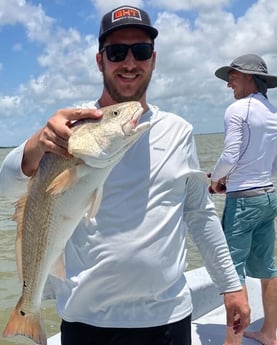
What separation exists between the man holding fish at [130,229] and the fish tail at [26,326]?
1 cm

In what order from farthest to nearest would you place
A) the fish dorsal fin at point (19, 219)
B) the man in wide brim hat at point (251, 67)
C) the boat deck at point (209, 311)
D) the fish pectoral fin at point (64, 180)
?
the boat deck at point (209, 311) < the man in wide brim hat at point (251, 67) < the fish dorsal fin at point (19, 219) < the fish pectoral fin at point (64, 180)

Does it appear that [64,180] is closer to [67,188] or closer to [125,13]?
[67,188]

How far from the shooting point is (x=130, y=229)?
249 centimetres

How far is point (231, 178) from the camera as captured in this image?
443cm

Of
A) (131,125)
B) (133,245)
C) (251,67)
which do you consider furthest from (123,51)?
(251,67)

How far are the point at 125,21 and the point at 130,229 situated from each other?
107 cm

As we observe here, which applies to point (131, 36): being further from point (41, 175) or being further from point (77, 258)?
point (77, 258)

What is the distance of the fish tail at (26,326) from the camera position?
2.41m

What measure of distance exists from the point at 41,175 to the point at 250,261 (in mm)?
2927

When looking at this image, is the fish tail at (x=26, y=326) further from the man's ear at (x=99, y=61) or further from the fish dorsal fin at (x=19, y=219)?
the man's ear at (x=99, y=61)

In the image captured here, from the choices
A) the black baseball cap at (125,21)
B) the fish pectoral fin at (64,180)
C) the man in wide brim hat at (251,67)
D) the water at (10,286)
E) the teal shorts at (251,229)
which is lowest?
the water at (10,286)

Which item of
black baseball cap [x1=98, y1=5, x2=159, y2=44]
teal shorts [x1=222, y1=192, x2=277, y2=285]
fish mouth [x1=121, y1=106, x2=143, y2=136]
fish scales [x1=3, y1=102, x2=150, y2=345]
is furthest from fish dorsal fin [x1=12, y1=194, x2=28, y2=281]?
teal shorts [x1=222, y1=192, x2=277, y2=285]

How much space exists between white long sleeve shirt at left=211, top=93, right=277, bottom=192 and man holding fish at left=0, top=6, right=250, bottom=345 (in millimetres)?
1661

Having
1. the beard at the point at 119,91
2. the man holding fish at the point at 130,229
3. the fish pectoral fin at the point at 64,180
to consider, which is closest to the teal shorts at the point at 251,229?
the man holding fish at the point at 130,229
